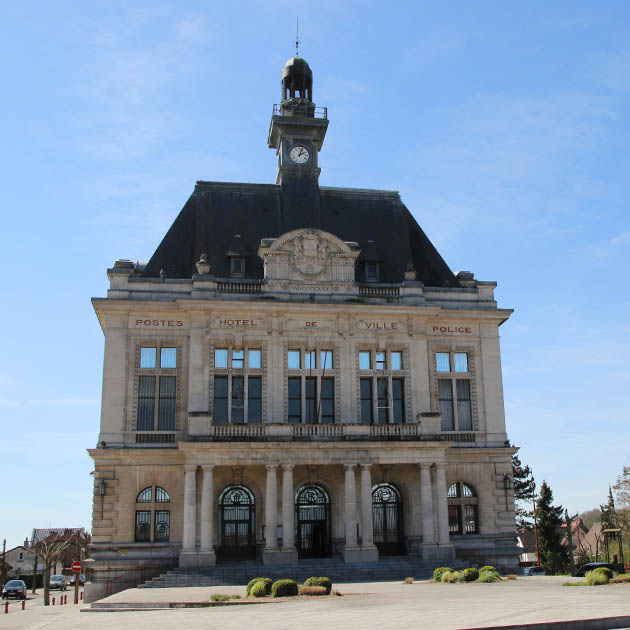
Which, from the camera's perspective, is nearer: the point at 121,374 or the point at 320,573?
the point at 320,573

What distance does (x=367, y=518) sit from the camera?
3878cm

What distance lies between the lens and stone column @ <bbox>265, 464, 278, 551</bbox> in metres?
38.1

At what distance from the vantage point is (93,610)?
28.6 m

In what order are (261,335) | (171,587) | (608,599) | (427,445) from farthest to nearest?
(261,335) < (427,445) < (171,587) < (608,599)

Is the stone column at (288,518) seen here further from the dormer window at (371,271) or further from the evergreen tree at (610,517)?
the evergreen tree at (610,517)

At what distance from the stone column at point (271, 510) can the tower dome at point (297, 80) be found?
26352mm

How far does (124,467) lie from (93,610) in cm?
1241

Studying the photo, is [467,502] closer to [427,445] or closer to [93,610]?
[427,445]

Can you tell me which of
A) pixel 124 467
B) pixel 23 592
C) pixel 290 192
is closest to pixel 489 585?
pixel 124 467

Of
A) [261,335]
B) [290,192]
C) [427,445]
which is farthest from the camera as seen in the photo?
[290,192]

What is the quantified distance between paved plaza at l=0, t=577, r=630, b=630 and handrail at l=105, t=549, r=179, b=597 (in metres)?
8.46

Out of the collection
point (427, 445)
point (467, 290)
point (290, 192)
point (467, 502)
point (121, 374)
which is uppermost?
point (290, 192)

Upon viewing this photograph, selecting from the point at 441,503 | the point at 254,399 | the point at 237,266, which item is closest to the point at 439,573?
the point at 441,503

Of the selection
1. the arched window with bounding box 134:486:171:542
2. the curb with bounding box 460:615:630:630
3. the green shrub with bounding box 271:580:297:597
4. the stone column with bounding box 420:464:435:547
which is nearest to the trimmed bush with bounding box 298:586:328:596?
the green shrub with bounding box 271:580:297:597
